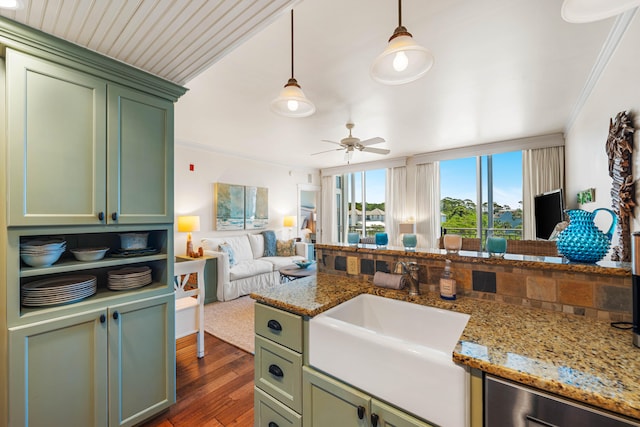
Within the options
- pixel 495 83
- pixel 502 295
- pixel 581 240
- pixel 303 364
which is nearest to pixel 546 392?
pixel 502 295

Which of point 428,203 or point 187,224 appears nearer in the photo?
point 187,224

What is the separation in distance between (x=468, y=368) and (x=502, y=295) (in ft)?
2.05

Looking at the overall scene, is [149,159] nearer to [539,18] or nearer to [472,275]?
[472,275]

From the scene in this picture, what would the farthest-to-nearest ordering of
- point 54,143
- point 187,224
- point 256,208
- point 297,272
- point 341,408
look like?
1. point 256,208
2. point 187,224
3. point 297,272
4. point 54,143
5. point 341,408

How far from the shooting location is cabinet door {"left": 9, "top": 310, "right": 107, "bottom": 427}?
51.1 inches

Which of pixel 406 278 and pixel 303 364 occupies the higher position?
pixel 406 278

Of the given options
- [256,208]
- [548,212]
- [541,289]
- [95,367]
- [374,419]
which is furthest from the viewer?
[256,208]

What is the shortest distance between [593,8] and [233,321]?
3.82 m

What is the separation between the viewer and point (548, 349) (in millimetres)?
828

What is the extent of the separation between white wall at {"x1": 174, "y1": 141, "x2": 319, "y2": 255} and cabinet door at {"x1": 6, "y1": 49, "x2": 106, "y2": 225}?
3133 millimetres

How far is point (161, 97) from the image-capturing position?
1775 mm

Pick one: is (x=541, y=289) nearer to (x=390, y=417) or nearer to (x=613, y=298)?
(x=613, y=298)

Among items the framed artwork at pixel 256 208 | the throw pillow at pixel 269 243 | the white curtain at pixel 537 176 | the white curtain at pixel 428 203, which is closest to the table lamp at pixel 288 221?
Result: the framed artwork at pixel 256 208

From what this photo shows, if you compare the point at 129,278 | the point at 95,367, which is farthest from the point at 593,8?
the point at 95,367
